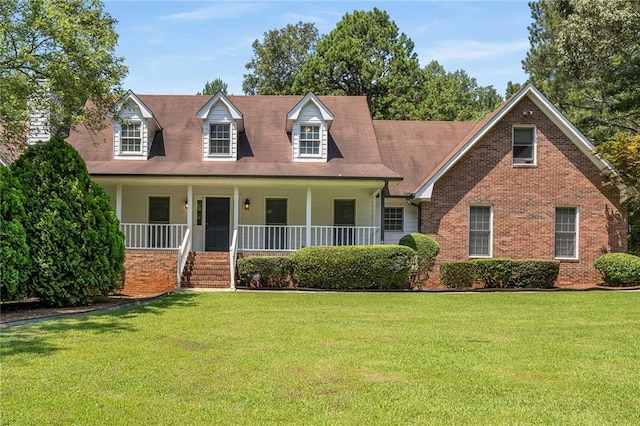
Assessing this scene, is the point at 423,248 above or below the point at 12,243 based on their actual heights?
below

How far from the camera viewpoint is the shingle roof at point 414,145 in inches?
811

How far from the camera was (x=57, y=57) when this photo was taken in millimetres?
12188

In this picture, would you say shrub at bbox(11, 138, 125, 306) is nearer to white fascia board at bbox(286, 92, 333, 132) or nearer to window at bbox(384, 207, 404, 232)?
white fascia board at bbox(286, 92, 333, 132)

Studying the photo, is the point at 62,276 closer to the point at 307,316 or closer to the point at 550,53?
the point at 307,316

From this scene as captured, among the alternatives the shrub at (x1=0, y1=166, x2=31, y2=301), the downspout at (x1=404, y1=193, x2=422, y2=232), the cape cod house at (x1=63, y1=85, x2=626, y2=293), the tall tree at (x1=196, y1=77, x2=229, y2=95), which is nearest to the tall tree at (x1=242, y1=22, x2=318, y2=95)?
the tall tree at (x1=196, y1=77, x2=229, y2=95)

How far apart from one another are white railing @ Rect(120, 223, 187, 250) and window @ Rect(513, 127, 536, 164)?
11906 mm

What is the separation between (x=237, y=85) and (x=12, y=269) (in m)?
33.3

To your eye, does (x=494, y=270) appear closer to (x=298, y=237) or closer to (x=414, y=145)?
(x=298, y=237)

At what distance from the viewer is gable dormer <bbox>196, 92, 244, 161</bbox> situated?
19.1 metres

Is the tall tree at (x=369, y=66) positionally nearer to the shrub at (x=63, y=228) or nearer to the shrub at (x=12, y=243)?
the shrub at (x=63, y=228)

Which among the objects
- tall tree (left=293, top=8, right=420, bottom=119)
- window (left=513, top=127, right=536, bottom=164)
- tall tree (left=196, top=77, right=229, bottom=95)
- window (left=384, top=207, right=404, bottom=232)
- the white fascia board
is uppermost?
tall tree (left=196, top=77, right=229, bottom=95)

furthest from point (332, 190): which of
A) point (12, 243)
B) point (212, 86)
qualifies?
point (212, 86)

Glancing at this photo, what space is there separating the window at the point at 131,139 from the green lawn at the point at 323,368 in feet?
32.0

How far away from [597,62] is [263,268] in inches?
652
